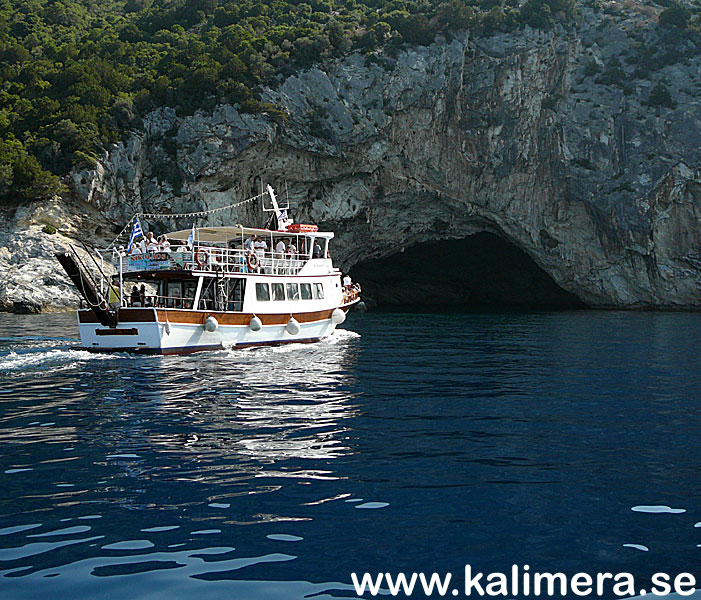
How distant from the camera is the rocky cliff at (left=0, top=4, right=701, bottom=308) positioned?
5381 centimetres

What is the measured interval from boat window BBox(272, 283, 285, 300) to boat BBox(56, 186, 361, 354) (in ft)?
0.14

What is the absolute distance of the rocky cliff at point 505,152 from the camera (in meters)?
53.8

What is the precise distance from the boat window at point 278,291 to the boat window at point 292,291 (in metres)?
0.37

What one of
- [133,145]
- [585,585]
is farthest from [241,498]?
[133,145]

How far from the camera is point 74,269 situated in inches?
906

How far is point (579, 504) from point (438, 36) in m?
55.4

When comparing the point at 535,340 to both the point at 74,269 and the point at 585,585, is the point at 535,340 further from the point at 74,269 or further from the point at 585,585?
the point at 585,585

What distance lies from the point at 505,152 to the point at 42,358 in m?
45.4

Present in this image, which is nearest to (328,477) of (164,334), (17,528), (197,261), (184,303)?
(17,528)

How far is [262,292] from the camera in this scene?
2712 cm

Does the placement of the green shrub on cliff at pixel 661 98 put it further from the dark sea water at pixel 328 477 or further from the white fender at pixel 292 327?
the dark sea water at pixel 328 477

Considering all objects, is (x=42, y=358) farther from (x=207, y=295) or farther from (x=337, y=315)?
(x=337, y=315)

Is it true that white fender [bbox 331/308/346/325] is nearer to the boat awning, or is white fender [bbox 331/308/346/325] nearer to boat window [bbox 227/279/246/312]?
the boat awning

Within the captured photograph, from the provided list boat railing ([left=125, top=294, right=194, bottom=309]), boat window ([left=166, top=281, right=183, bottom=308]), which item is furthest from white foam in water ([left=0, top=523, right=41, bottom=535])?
boat window ([left=166, top=281, right=183, bottom=308])
